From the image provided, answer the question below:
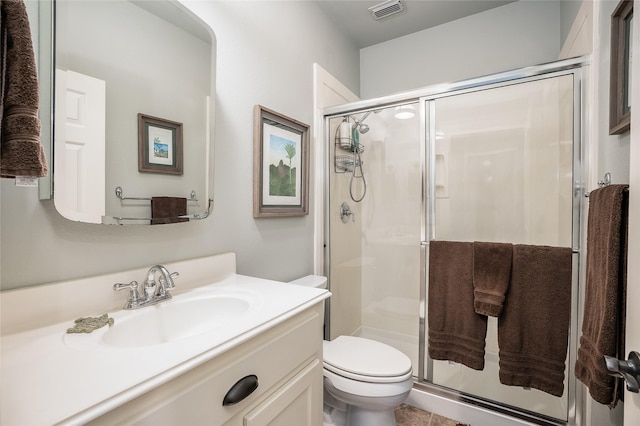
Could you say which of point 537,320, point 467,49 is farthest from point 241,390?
point 467,49

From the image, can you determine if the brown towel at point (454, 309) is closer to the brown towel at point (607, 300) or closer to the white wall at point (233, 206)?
the brown towel at point (607, 300)

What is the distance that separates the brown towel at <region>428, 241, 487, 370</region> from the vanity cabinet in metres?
0.83

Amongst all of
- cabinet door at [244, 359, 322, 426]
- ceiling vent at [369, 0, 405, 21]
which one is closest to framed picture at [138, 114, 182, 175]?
cabinet door at [244, 359, 322, 426]

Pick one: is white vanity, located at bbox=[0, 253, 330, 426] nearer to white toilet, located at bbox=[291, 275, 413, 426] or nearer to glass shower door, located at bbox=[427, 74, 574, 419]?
white toilet, located at bbox=[291, 275, 413, 426]

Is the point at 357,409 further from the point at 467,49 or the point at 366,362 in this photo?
the point at 467,49

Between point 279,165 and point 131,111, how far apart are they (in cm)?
77

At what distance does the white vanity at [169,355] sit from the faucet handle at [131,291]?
22 mm

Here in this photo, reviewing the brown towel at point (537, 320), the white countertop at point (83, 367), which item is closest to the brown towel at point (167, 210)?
the white countertop at point (83, 367)

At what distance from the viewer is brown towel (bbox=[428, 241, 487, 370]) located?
1.47 m

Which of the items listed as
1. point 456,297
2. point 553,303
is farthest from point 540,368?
point 456,297

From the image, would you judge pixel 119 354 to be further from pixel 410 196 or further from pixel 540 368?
pixel 410 196

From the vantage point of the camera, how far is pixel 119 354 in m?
0.61

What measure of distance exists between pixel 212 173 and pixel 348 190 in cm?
123

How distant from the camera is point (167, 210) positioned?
1.06 meters
